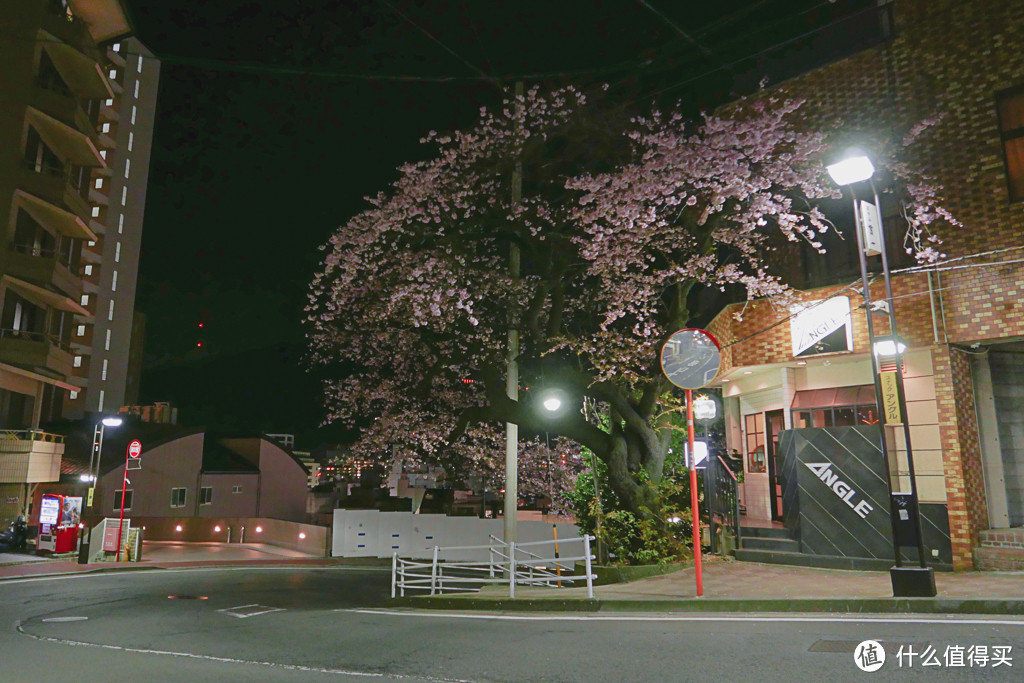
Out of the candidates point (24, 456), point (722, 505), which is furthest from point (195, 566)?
point (722, 505)

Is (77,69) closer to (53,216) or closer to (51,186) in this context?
(51,186)

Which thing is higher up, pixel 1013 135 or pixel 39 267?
pixel 39 267

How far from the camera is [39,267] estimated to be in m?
29.7

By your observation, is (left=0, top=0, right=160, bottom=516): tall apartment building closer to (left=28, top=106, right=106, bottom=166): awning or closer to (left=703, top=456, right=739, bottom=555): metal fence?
(left=28, top=106, right=106, bottom=166): awning

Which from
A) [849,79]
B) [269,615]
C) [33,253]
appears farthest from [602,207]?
[33,253]

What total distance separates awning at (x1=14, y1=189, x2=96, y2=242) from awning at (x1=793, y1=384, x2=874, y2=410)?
3039 centimetres

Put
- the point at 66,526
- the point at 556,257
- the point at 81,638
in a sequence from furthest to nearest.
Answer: the point at 66,526 < the point at 556,257 < the point at 81,638

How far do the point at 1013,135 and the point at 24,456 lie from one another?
3431 centimetres

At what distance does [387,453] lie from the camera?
4028 cm

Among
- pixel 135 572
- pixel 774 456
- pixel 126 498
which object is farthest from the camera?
A: pixel 126 498

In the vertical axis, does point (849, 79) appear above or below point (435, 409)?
above

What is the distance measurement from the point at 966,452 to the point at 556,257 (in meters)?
9.37

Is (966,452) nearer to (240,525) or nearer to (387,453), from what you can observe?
(387,453)

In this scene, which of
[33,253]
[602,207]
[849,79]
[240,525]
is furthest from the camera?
[240,525]
